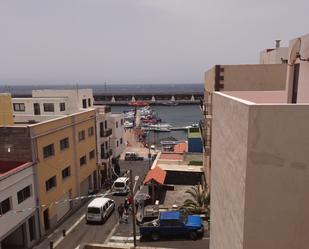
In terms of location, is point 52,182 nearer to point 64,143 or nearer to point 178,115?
point 64,143

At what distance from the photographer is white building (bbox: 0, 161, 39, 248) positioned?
2077 cm

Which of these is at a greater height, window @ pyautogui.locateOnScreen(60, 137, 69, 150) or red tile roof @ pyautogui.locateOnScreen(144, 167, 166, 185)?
window @ pyautogui.locateOnScreen(60, 137, 69, 150)

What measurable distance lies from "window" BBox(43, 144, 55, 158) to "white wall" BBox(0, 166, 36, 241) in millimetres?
2391

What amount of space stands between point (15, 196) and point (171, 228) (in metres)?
12.1

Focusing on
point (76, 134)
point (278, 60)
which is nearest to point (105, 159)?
point (76, 134)

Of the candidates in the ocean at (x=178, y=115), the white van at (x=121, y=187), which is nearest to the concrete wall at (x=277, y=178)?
the white van at (x=121, y=187)

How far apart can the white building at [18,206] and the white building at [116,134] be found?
803 inches

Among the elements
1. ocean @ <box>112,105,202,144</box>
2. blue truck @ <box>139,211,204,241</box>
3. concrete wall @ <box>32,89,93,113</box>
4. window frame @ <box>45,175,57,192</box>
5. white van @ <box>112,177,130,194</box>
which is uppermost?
concrete wall @ <box>32,89,93,113</box>

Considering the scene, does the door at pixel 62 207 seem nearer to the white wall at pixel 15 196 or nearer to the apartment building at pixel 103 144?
the white wall at pixel 15 196

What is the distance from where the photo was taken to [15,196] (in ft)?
72.0

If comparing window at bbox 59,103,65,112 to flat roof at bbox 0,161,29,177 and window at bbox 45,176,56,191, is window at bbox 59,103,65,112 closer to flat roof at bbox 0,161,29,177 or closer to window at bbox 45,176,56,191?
window at bbox 45,176,56,191

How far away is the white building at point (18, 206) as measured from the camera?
20.8 meters

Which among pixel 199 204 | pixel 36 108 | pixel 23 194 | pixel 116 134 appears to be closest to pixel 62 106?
pixel 36 108

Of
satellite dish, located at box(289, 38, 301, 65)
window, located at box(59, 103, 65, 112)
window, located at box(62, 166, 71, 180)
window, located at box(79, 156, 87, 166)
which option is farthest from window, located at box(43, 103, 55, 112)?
satellite dish, located at box(289, 38, 301, 65)
